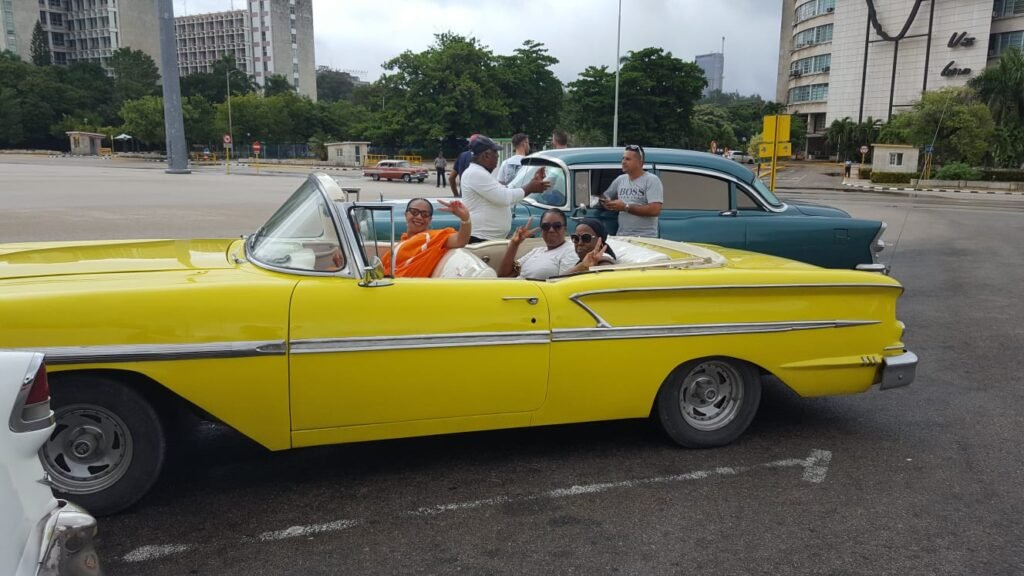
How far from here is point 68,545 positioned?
1918mm

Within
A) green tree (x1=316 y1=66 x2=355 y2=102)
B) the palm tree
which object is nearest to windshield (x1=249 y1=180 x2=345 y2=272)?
the palm tree

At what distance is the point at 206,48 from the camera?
14688 cm

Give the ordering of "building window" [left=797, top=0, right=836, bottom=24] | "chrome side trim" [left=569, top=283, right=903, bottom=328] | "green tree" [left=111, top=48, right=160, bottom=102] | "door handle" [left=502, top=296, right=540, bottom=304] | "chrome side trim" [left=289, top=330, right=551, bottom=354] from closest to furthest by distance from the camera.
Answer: "chrome side trim" [left=289, top=330, right=551, bottom=354], "door handle" [left=502, top=296, right=540, bottom=304], "chrome side trim" [left=569, top=283, right=903, bottom=328], "building window" [left=797, top=0, right=836, bottom=24], "green tree" [left=111, top=48, right=160, bottom=102]

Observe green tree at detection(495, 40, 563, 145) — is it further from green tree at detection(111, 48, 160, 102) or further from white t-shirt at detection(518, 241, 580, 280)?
white t-shirt at detection(518, 241, 580, 280)

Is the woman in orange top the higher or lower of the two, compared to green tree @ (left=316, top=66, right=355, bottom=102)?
lower

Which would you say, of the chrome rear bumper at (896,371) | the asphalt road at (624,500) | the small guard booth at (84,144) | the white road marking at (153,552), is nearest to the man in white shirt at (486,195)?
the asphalt road at (624,500)

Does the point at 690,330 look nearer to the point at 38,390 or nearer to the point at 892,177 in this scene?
the point at 38,390

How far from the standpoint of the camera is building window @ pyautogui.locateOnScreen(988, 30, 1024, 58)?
61500 millimetres

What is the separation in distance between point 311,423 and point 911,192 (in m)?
38.8

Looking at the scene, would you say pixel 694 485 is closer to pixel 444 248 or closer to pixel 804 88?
pixel 444 248

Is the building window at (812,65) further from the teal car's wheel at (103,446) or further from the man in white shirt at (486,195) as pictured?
the teal car's wheel at (103,446)

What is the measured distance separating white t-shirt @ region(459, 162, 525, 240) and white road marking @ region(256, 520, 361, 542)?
282cm

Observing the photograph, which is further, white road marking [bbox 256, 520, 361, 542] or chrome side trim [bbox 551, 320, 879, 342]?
chrome side trim [bbox 551, 320, 879, 342]

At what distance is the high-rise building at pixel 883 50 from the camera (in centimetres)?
6338
